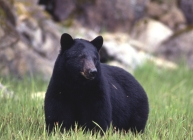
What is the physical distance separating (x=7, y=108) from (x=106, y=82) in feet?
4.36

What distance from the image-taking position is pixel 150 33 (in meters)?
16.3

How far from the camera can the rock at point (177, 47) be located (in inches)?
584

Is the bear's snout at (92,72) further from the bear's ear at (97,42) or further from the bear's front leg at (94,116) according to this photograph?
the bear's ear at (97,42)

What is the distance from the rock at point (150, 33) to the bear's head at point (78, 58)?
1091 cm

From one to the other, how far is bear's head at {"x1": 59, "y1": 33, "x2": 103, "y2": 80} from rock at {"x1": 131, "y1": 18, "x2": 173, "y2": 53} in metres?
10.9

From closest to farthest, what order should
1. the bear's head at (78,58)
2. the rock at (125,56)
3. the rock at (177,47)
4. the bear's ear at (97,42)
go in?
the bear's head at (78,58), the bear's ear at (97,42), the rock at (125,56), the rock at (177,47)

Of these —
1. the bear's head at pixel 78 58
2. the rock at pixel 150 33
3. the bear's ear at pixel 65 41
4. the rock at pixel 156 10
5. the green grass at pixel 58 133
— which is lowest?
the green grass at pixel 58 133

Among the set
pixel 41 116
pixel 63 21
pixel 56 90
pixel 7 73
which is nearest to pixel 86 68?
pixel 56 90

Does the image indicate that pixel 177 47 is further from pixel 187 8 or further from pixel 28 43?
pixel 28 43

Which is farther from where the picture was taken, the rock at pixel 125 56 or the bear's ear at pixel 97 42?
the rock at pixel 125 56

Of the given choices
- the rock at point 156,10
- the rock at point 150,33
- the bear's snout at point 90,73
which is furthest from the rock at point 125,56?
the bear's snout at point 90,73

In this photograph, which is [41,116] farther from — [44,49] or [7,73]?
[44,49]

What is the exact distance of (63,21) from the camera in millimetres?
15492

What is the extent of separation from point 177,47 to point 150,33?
1490 mm
